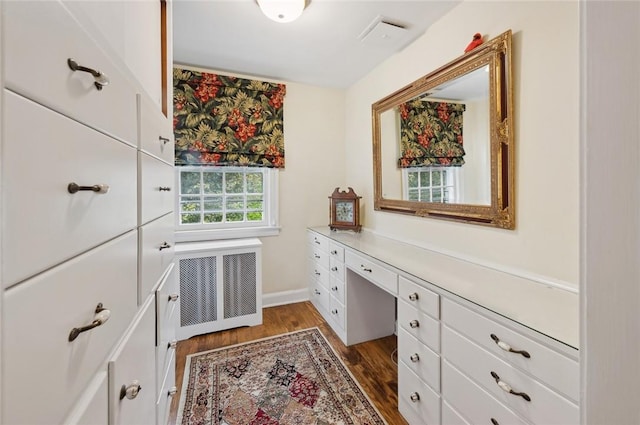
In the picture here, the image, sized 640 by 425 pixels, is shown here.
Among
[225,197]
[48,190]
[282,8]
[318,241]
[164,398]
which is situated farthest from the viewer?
[225,197]

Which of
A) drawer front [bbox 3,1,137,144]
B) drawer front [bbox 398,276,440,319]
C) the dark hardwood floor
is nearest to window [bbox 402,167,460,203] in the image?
drawer front [bbox 398,276,440,319]

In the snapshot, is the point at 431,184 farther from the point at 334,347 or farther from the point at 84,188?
the point at 84,188

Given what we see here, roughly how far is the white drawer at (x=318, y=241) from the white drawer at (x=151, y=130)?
5.45 feet

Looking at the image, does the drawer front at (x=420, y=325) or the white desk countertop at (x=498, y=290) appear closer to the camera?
the white desk countertop at (x=498, y=290)

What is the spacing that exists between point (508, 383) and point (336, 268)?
1.50 metres

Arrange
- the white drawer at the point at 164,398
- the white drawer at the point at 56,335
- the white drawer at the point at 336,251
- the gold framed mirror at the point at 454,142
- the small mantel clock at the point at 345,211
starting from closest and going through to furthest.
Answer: the white drawer at the point at 56,335 → the white drawer at the point at 164,398 → the gold framed mirror at the point at 454,142 → the white drawer at the point at 336,251 → the small mantel clock at the point at 345,211

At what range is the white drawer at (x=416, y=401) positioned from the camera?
132cm

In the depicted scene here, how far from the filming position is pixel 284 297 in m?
3.06

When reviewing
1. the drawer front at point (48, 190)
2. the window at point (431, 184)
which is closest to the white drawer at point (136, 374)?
the drawer front at point (48, 190)

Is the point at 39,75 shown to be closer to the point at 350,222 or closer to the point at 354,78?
the point at 350,222

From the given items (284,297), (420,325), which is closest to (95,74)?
(420,325)

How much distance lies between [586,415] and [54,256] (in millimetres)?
863

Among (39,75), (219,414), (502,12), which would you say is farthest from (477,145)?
(219,414)

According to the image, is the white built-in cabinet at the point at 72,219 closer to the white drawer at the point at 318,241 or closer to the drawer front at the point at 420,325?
the drawer front at the point at 420,325
